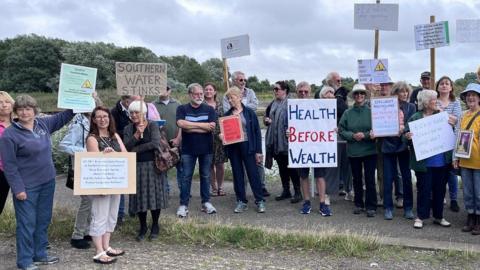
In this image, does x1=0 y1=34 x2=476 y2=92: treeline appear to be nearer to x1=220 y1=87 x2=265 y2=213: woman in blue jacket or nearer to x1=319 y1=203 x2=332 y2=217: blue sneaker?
x1=220 y1=87 x2=265 y2=213: woman in blue jacket

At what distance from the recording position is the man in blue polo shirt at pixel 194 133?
7594mm

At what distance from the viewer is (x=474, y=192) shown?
6582 mm

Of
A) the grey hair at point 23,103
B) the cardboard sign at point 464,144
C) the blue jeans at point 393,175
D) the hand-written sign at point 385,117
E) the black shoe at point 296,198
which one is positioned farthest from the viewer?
the black shoe at point 296,198

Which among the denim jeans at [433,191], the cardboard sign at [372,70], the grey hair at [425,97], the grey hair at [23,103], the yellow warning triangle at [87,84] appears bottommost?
the denim jeans at [433,191]

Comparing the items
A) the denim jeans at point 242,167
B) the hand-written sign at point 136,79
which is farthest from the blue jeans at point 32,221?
the denim jeans at point 242,167

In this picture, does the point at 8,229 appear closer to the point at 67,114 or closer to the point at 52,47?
the point at 67,114

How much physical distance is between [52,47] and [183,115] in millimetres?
60027

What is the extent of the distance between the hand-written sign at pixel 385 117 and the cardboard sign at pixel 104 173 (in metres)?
3.43

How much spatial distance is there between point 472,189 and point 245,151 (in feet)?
10.4

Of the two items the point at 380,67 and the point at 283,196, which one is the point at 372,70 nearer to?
the point at 380,67

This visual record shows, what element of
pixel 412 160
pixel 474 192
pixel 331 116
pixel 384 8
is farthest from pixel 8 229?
pixel 384 8

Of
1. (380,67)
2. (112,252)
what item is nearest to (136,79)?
(112,252)

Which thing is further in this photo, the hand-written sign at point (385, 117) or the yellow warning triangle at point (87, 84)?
the hand-written sign at point (385, 117)

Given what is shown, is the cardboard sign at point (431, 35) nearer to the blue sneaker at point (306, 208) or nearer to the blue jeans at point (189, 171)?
the blue sneaker at point (306, 208)
